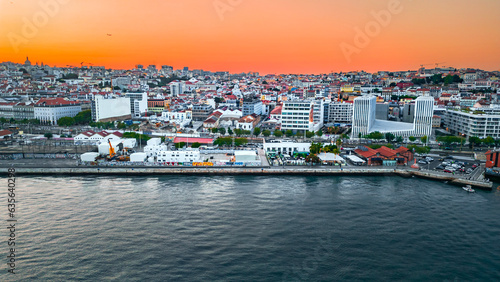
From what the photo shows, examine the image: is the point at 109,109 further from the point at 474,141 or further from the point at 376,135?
the point at 474,141

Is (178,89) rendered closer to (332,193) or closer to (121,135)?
(121,135)

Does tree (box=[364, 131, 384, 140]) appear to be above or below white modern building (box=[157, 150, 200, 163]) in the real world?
above

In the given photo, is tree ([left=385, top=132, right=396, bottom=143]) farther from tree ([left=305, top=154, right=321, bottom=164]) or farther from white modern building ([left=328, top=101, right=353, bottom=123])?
white modern building ([left=328, top=101, right=353, bottom=123])

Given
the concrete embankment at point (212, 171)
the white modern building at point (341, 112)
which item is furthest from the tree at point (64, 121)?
the white modern building at point (341, 112)

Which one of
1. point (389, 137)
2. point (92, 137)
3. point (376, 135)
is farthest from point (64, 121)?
point (389, 137)

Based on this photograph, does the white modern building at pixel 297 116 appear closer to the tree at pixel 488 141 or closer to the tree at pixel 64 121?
the tree at pixel 488 141

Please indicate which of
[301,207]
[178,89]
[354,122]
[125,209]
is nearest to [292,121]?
[354,122]

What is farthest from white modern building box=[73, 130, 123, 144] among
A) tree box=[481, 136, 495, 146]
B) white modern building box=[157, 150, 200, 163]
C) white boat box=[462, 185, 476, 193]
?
tree box=[481, 136, 495, 146]
